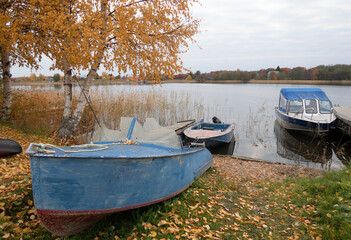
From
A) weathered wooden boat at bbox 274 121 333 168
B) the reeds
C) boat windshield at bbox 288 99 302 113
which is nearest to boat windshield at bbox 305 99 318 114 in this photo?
boat windshield at bbox 288 99 302 113

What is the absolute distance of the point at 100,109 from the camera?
49.0ft

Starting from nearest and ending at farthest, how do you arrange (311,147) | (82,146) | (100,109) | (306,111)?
(82,146) → (311,147) → (100,109) → (306,111)

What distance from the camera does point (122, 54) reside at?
26.8ft

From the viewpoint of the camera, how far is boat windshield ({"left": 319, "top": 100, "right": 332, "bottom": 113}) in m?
16.9

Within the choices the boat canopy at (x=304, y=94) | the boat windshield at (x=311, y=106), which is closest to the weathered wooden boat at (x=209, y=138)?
the boat windshield at (x=311, y=106)

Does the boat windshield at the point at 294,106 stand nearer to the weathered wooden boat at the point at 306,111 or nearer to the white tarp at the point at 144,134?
the weathered wooden boat at the point at 306,111

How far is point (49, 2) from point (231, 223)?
356 inches

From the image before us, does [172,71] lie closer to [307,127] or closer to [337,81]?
[307,127]

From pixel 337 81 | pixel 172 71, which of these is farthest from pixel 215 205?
pixel 337 81

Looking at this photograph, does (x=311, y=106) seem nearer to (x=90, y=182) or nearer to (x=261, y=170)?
(x=261, y=170)

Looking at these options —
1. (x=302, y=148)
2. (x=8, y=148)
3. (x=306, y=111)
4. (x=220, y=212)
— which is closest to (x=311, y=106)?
(x=306, y=111)

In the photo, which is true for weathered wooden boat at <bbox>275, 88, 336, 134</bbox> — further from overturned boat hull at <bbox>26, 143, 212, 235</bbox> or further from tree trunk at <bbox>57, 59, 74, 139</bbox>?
overturned boat hull at <bbox>26, 143, 212, 235</bbox>

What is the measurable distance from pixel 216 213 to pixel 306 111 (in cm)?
1511

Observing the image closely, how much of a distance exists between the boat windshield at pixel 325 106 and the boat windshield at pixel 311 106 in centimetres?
34
